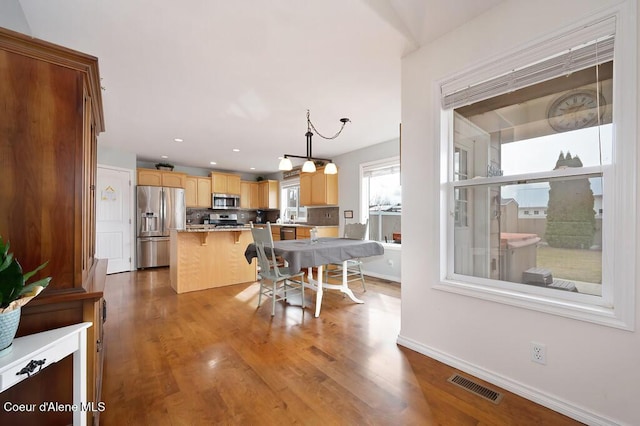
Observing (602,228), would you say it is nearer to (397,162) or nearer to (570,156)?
(570,156)

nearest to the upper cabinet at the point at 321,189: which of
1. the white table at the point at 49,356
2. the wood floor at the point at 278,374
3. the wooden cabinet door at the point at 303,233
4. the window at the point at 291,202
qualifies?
the wooden cabinet door at the point at 303,233

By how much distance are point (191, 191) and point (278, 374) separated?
5.85m

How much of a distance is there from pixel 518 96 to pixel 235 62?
2.24m

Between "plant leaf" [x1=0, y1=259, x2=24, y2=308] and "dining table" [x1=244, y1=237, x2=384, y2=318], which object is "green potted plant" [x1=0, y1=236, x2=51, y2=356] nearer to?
"plant leaf" [x1=0, y1=259, x2=24, y2=308]

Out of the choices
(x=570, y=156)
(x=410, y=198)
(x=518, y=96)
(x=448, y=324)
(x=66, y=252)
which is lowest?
(x=448, y=324)

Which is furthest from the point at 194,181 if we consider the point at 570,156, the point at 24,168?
the point at 570,156

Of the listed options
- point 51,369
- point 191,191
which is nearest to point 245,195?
point 191,191

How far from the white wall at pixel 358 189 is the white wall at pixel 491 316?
2.39 meters

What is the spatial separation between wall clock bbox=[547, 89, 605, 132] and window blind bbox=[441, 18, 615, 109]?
0.15 meters

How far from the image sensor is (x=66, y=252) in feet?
4.20

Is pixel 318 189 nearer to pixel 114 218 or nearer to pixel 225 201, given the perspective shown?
pixel 225 201

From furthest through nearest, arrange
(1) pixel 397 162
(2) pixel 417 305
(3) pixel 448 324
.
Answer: (1) pixel 397 162
(2) pixel 417 305
(3) pixel 448 324

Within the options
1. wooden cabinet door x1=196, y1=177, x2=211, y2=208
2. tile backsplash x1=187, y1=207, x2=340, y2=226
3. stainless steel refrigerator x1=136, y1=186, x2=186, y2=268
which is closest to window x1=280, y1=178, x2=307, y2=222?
tile backsplash x1=187, y1=207, x2=340, y2=226

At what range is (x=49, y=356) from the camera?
107 centimetres
